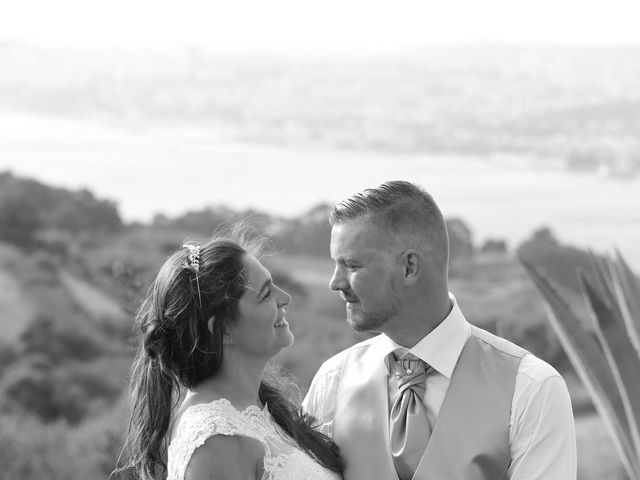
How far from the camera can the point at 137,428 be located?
2.10 m

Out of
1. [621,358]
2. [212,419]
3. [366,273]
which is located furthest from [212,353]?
[621,358]

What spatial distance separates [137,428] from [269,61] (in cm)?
887

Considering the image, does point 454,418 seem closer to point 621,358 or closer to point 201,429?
point 201,429

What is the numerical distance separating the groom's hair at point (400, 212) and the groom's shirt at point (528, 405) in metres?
0.18

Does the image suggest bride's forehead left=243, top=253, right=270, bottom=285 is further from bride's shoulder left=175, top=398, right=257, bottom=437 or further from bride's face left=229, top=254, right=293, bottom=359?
bride's shoulder left=175, top=398, right=257, bottom=437

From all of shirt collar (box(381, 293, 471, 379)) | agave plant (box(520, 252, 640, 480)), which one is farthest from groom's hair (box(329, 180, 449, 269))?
agave plant (box(520, 252, 640, 480))

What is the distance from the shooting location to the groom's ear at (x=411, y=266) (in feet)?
7.06

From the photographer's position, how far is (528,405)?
6.81 ft

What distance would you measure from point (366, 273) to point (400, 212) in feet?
0.51

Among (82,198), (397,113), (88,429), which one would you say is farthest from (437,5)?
(88,429)

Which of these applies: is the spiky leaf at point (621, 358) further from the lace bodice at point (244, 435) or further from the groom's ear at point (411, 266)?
the lace bodice at point (244, 435)

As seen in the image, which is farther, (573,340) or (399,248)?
(573,340)

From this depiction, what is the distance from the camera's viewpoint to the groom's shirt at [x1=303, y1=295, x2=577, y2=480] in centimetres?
203

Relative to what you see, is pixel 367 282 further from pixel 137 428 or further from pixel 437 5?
pixel 437 5
